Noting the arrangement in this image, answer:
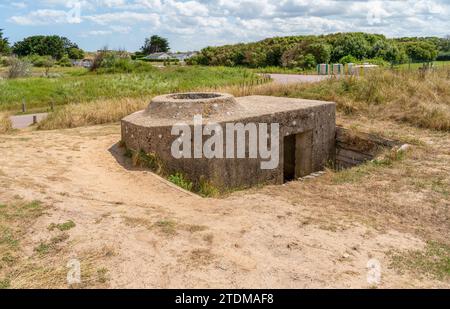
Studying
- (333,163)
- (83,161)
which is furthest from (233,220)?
(333,163)

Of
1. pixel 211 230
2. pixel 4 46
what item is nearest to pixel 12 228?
pixel 211 230

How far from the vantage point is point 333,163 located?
10.4 meters

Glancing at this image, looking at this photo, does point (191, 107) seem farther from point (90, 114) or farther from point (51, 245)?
point (90, 114)

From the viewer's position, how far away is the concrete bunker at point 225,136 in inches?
291

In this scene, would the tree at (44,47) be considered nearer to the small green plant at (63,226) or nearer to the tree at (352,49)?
the tree at (352,49)

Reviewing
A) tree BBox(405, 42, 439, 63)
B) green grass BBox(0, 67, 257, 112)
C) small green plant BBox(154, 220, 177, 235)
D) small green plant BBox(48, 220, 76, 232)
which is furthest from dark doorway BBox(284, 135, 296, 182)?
tree BBox(405, 42, 439, 63)

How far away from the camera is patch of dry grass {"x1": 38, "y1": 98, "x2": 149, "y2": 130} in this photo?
1180 cm

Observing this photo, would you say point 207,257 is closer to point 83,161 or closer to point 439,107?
point 83,161

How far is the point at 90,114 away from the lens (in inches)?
480

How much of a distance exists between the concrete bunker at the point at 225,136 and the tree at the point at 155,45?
210 ft

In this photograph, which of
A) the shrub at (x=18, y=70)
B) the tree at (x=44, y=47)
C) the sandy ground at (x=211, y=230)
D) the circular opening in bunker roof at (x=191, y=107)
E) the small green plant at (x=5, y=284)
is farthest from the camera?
the tree at (x=44, y=47)

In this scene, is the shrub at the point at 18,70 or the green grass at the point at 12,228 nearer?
the green grass at the point at 12,228

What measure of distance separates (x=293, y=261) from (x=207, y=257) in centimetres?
79

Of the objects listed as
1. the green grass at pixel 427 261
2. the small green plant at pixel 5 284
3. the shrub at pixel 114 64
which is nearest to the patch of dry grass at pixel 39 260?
the small green plant at pixel 5 284
